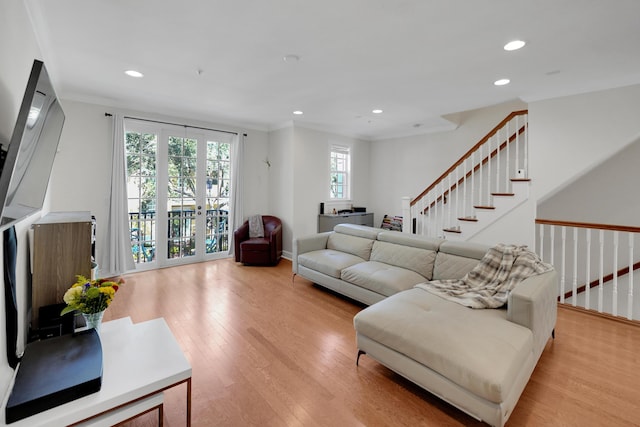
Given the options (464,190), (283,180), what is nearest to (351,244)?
(464,190)

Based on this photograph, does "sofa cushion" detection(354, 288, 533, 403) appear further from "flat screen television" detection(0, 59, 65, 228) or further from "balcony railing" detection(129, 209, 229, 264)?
"balcony railing" detection(129, 209, 229, 264)

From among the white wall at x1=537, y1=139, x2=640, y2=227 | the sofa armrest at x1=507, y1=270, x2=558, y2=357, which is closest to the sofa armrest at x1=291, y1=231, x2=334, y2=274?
the sofa armrest at x1=507, y1=270, x2=558, y2=357

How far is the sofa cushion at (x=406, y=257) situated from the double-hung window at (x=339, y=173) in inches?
104

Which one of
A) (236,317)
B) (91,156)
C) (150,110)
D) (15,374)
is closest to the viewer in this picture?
(15,374)

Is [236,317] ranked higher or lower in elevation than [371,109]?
lower

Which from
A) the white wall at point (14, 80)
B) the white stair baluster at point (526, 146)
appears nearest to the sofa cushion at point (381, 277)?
the white stair baluster at point (526, 146)

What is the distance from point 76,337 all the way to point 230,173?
4.10m

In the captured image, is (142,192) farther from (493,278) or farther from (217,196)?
(493,278)

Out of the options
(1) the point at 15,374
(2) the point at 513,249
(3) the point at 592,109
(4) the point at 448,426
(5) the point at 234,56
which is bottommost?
(4) the point at 448,426

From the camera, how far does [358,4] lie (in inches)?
77.0

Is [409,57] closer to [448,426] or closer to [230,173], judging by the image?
[448,426]

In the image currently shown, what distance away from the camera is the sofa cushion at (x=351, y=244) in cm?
384

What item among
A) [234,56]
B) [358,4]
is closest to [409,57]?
[358,4]

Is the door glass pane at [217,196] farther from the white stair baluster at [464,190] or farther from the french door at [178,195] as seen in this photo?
the white stair baluster at [464,190]
